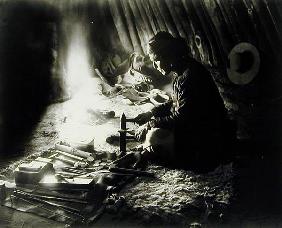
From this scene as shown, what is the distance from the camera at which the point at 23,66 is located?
697cm

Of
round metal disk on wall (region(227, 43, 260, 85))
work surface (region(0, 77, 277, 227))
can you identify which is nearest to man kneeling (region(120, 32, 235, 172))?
work surface (region(0, 77, 277, 227))

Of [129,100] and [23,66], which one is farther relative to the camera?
[129,100]

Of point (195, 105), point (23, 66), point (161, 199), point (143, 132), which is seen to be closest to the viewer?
point (161, 199)

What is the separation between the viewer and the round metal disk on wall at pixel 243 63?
6.71 m

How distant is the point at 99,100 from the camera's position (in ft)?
25.2

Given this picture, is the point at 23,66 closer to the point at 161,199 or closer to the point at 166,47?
the point at 166,47

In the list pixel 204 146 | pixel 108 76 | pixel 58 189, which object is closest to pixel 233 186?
pixel 204 146

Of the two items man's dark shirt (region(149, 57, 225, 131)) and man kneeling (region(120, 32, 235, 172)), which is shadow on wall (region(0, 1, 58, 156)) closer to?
man kneeling (region(120, 32, 235, 172))

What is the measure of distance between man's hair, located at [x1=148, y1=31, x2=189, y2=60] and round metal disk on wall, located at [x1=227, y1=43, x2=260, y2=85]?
2.23 m

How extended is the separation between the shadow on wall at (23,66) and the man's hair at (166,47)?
2.75m

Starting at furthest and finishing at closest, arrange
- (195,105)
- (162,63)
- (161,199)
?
(162,63), (195,105), (161,199)

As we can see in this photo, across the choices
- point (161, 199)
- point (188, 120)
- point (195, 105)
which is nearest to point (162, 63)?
point (195, 105)

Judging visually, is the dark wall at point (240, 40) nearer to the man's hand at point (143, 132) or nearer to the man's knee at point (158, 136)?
the man's knee at point (158, 136)

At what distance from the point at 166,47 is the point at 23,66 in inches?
126
